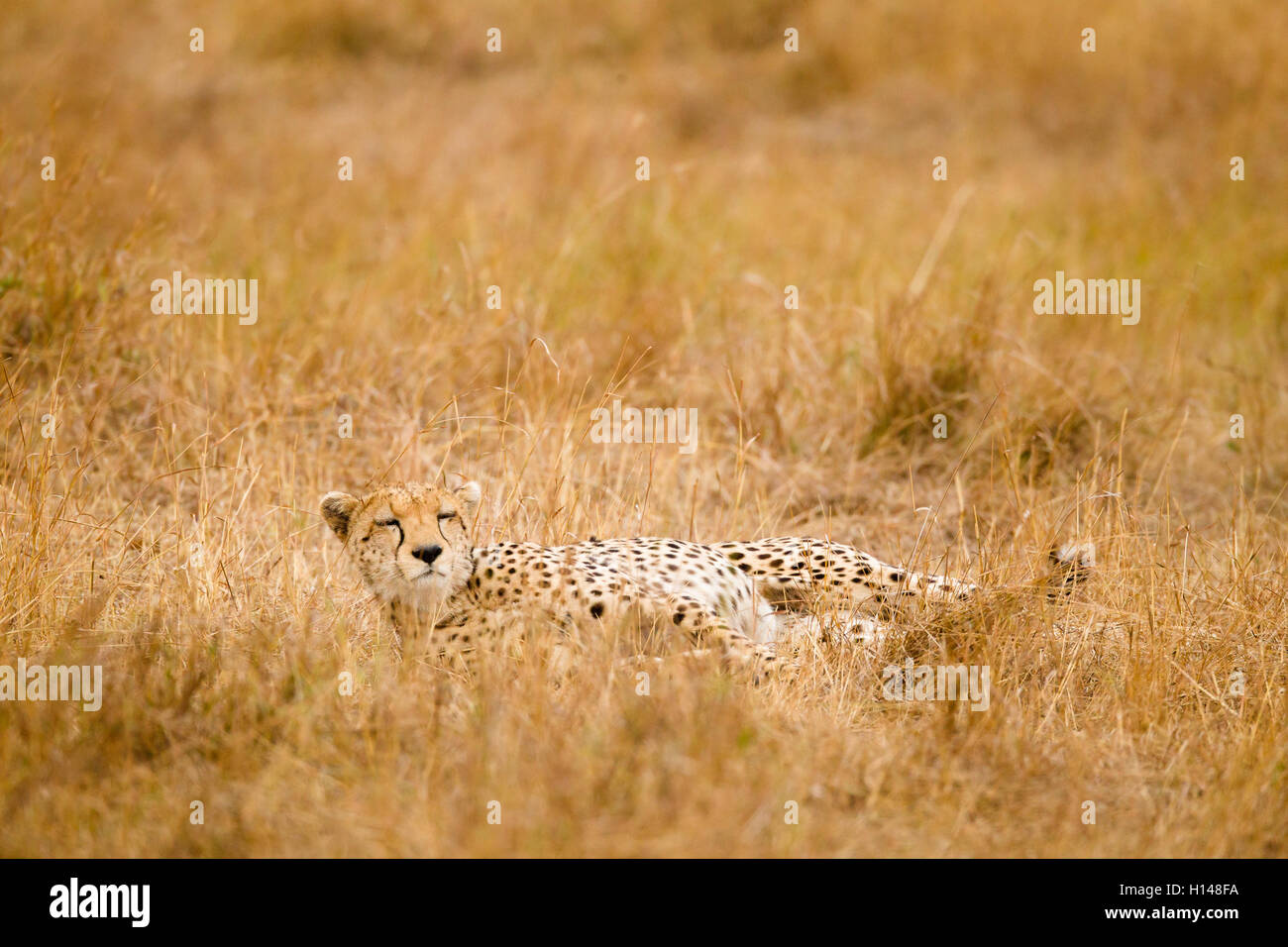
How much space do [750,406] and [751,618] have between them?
198 cm

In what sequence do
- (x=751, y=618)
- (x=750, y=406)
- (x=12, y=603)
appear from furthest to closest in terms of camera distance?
(x=750, y=406) → (x=751, y=618) → (x=12, y=603)

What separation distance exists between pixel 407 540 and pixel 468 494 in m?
0.39

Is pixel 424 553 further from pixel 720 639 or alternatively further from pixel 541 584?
pixel 720 639

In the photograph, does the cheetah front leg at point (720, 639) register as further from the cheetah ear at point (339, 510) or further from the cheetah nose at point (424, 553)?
the cheetah ear at point (339, 510)

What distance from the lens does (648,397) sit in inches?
247

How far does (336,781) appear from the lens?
3.28m

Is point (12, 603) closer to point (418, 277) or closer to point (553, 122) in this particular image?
point (418, 277)

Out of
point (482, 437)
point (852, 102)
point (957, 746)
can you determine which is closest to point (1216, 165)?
point (852, 102)

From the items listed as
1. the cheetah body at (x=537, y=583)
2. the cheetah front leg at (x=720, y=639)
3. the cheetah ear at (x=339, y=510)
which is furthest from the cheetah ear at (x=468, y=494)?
the cheetah front leg at (x=720, y=639)

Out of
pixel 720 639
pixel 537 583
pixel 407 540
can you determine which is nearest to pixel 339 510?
pixel 407 540

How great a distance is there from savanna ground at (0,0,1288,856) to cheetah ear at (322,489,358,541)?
268 mm

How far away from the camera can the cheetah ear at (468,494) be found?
4332 mm

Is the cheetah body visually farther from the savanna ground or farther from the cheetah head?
the savanna ground

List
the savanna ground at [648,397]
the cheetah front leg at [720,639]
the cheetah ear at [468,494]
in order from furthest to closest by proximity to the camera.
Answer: the cheetah ear at [468,494] < the cheetah front leg at [720,639] < the savanna ground at [648,397]
